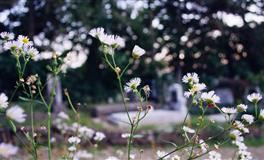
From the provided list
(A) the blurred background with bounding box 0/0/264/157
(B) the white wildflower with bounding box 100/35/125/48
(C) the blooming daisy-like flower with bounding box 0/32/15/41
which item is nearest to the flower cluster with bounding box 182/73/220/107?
(B) the white wildflower with bounding box 100/35/125/48

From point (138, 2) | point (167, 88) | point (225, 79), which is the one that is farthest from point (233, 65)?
point (138, 2)

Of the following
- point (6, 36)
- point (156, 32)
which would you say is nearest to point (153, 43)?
point (156, 32)

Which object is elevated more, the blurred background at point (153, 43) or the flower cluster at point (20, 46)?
the blurred background at point (153, 43)

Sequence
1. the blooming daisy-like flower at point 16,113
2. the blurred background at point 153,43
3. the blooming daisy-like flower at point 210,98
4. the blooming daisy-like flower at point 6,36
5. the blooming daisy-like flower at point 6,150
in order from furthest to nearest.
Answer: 1. the blurred background at point 153,43
2. the blooming daisy-like flower at point 6,36
3. the blooming daisy-like flower at point 210,98
4. the blooming daisy-like flower at point 16,113
5. the blooming daisy-like flower at point 6,150

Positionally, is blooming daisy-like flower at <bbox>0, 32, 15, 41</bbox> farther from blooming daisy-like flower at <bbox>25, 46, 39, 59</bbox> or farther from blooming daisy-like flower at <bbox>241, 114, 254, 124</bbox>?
blooming daisy-like flower at <bbox>241, 114, 254, 124</bbox>

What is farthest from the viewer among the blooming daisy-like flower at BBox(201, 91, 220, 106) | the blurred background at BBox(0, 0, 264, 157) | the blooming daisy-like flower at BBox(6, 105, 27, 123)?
the blurred background at BBox(0, 0, 264, 157)

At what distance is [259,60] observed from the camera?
16.9 metres

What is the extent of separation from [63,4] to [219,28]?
668 cm

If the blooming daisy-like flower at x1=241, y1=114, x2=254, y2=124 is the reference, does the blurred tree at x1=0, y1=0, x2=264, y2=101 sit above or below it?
above

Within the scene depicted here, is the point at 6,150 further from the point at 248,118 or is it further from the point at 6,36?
the point at 248,118

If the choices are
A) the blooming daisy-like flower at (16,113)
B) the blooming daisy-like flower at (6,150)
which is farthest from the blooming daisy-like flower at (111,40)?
the blooming daisy-like flower at (6,150)

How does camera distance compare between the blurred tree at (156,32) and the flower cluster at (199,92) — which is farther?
the blurred tree at (156,32)

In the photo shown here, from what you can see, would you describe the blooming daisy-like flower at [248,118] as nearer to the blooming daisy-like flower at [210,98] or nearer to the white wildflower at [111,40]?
the blooming daisy-like flower at [210,98]

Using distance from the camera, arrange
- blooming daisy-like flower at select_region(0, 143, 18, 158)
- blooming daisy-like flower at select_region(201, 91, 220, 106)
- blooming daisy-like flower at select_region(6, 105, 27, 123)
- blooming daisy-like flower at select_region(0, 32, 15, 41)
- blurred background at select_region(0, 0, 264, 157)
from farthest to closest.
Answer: blurred background at select_region(0, 0, 264, 157)
blooming daisy-like flower at select_region(0, 32, 15, 41)
blooming daisy-like flower at select_region(201, 91, 220, 106)
blooming daisy-like flower at select_region(6, 105, 27, 123)
blooming daisy-like flower at select_region(0, 143, 18, 158)
